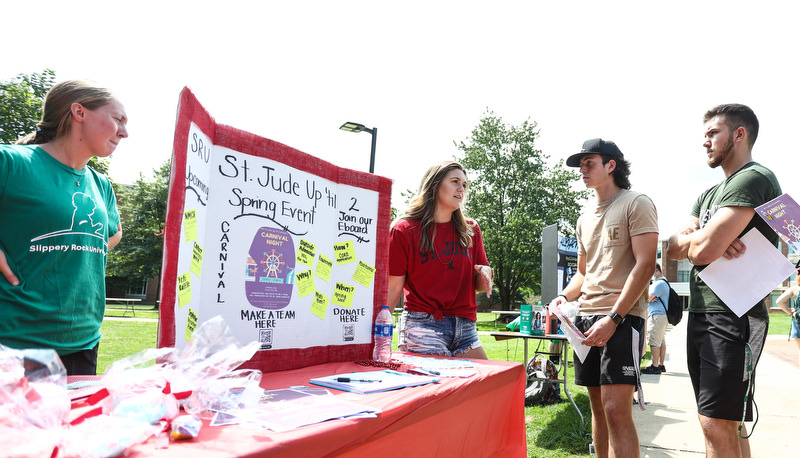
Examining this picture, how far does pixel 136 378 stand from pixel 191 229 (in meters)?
0.58

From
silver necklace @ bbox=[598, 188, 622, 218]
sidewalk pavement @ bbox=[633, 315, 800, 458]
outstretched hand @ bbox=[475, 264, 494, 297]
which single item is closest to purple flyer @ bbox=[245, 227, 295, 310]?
outstretched hand @ bbox=[475, 264, 494, 297]

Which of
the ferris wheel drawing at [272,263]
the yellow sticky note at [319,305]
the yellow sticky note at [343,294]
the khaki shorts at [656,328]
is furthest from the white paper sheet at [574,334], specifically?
the khaki shorts at [656,328]

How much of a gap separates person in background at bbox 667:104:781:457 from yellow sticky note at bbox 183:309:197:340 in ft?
7.57

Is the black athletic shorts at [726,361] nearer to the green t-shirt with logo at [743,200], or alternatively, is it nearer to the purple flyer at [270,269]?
the green t-shirt with logo at [743,200]

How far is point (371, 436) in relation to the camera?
4.27 ft

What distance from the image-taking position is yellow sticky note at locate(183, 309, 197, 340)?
5.19ft

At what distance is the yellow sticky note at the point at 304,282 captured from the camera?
211cm

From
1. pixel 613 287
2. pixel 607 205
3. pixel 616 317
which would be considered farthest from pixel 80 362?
pixel 607 205

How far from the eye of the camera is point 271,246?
6.48 ft

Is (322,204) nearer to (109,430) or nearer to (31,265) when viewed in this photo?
(31,265)

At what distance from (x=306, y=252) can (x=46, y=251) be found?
37.7 inches

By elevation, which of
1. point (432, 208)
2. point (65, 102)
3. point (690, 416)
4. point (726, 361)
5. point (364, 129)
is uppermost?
point (364, 129)

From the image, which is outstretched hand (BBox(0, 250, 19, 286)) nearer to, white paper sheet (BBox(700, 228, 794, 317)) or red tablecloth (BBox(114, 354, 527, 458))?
red tablecloth (BBox(114, 354, 527, 458))

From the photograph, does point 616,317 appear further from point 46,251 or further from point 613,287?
point 46,251
